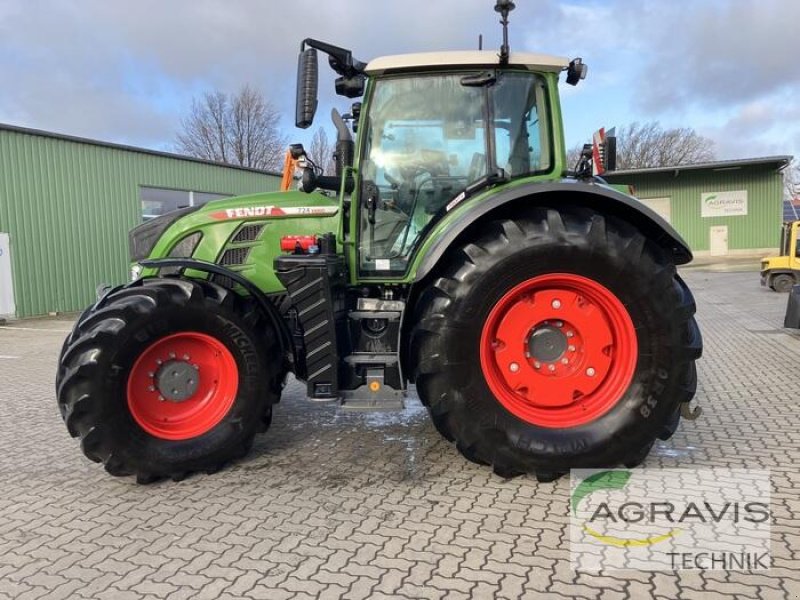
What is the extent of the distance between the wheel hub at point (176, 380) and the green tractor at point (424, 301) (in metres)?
0.01

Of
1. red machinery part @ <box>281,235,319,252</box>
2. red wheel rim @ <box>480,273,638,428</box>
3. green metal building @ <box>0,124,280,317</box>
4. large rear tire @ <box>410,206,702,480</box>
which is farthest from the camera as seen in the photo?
green metal building @ <box>0,124,280,317</box>

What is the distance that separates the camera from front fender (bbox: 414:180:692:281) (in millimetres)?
3322

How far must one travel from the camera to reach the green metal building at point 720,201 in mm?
25500

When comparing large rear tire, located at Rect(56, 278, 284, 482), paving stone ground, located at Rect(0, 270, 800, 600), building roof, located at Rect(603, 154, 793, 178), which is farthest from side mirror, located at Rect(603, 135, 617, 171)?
building roof, located at Rect(603, 154, 793, 178)

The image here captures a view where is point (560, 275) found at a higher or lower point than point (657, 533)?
higher

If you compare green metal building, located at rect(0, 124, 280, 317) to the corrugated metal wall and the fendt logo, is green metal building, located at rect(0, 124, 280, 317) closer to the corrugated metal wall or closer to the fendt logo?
the fendt logo

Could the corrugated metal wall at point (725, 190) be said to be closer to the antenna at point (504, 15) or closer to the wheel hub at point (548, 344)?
the antenna at point (504, 15)

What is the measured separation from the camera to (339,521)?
3.02 m

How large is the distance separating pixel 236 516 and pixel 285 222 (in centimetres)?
190

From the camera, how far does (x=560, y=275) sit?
3355 millimetres

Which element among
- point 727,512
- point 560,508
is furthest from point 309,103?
point 727,512

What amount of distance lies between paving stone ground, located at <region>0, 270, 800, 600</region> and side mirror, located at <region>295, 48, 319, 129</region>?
216 cm

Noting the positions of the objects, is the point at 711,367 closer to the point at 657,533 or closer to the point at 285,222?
the point at 657,533

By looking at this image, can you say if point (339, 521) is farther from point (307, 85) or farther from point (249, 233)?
point (307, 85)
